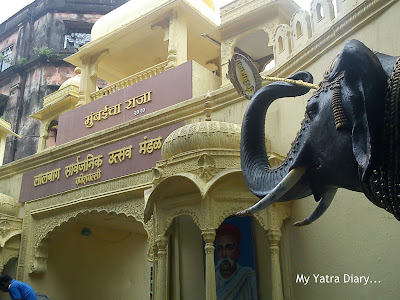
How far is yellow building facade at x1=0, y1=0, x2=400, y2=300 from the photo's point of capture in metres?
4.87

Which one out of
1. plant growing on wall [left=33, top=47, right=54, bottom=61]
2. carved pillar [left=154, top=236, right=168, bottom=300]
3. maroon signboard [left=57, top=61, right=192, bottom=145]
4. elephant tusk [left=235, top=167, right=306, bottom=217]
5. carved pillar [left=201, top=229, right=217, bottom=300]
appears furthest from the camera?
plant growing on wall [left=33, top=47, right=54, bottom=61]

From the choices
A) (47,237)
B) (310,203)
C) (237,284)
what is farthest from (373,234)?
(47,237)

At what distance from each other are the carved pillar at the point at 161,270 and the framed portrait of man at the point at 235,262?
720 millimetres

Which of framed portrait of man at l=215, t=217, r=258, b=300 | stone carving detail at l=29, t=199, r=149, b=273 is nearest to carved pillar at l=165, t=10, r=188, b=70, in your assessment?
stone carving detail at l=29, t=199, r=149, b=273

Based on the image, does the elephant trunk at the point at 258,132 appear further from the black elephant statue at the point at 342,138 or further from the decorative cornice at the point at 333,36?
the decorative cornice at the point at 333,36

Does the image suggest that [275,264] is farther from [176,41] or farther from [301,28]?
[176,41]

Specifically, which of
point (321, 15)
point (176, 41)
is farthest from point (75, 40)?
point (321, 15)

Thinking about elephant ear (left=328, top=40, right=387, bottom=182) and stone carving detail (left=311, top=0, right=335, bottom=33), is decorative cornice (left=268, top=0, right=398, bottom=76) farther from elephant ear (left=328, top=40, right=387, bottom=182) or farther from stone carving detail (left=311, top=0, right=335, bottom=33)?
elephant ear (left=328, top=40, right=387, bottom=182)

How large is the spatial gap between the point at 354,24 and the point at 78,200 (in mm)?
5718

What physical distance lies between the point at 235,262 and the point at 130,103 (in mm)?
4062

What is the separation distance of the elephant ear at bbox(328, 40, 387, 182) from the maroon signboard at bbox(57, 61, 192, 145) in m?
5.73

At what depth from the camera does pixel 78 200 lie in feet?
26.9

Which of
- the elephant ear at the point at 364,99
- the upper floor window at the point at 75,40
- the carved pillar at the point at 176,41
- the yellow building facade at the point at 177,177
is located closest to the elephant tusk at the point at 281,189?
the elephant ear at the point at 364,99

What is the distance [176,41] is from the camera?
9133 millimetres
